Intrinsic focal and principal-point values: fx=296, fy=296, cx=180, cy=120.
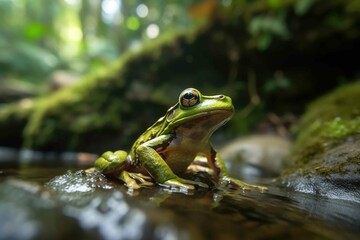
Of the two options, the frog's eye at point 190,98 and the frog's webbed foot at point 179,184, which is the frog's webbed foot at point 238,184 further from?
the frog's eye at point 190,98

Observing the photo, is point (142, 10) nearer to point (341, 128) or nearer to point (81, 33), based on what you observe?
point (81, 33)

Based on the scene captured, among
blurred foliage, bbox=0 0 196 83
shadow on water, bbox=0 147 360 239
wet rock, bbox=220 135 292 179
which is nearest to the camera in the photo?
shadow on water, bbox=0 147 360 239

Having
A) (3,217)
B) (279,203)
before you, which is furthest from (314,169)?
(3,217)

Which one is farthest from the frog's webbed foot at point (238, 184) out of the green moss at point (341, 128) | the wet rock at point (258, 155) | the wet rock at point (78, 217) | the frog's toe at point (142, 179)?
the wet rock at point (258, 155)

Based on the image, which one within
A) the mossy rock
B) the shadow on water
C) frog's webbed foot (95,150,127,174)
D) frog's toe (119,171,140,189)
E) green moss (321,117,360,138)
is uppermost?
green moss (321,117,360,138)

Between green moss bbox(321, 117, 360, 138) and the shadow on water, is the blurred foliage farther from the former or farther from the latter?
the shadow on water

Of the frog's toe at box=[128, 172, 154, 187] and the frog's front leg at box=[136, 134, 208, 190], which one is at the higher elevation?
the frog's front leg at box=[136, 134, 208, 190]

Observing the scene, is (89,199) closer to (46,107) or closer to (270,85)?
(270,85)

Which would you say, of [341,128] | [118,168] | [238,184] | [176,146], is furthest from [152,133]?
[341,128]

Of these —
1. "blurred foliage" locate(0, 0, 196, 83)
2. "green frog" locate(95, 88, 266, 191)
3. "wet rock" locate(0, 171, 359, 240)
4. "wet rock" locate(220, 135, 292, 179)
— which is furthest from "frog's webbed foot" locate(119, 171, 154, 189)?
"blurred foliage" locate(0, 0, 196, 83)
